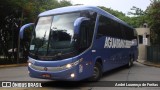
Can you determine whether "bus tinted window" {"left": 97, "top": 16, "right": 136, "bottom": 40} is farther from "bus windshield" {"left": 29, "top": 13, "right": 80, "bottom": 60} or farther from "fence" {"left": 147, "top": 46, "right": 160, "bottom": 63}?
"fence" {"left": 147, "top": 46, "right": 160, "bottom": 63}

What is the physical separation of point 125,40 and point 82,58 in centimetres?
834

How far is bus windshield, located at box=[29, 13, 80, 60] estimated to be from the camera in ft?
35.1

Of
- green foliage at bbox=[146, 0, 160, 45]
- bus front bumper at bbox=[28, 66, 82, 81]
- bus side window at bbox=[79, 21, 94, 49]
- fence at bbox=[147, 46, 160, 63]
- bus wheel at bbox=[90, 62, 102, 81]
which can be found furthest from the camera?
green foliage at bbox=[146, 0, 160, 45]

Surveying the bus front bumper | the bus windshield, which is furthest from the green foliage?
the bus front bumper

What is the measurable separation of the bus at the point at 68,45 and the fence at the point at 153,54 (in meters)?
13.4

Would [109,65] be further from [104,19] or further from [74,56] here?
[74,56]

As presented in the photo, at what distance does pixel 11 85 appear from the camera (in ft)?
38.6

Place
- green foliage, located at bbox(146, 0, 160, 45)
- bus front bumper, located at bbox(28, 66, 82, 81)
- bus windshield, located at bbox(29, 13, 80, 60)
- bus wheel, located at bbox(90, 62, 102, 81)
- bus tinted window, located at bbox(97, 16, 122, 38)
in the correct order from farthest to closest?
green foliage, located at bbox(146, 0, 160, 45)
bus tinted window, located at bbox(97, 16, 122, 38)
bus wheel, located at bbox(90, 62, 102, 81)
bus windshield, located at bbox(29, 13, 80, 60)
bus front bumper, located at bbox(28, 66, 82, 81)

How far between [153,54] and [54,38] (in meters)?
17.0

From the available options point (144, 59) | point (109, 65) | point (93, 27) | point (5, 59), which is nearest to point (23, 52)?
point (5, 59)

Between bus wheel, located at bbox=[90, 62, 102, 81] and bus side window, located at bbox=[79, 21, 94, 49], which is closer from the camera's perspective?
bus side window, located at bbox=[79, 21, 94, 49]

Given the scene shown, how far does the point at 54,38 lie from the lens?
11000mm

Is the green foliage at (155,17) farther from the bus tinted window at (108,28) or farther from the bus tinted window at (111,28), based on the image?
the bus tinted window at (108,28)

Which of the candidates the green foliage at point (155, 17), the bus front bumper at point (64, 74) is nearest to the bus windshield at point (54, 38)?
the bus front bumper at point (64, 74)
